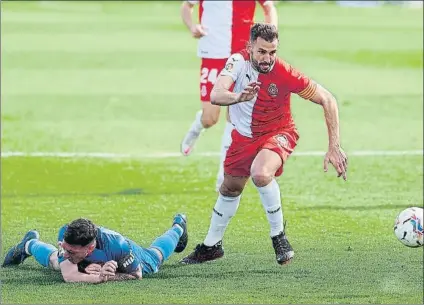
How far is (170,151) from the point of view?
543 inches

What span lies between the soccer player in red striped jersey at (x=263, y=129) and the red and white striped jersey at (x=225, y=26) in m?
2.73

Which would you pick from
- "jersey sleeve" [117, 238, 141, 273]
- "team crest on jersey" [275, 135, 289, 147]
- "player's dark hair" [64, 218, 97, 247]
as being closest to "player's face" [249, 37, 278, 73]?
"team crest on jersey" [275, 135, 289, 147]

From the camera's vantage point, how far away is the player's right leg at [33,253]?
853 centimetres

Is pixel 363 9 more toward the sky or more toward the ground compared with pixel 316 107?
more toward the ground

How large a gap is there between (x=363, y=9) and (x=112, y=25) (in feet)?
19.6

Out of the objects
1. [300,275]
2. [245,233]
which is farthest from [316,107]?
[300,275]

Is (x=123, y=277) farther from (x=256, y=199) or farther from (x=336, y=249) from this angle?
(x=256, y=199)

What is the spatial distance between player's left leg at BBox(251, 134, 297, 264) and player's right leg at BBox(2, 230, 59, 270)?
1.48 metres

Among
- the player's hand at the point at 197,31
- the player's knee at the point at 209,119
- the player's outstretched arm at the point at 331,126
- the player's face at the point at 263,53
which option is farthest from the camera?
the player's knee at the point at 209,119

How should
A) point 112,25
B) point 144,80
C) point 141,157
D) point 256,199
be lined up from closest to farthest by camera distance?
point 256,199
point 141,157
point 144,80
point 112,25

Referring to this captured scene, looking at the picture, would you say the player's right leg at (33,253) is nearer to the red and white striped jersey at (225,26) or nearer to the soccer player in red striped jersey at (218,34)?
the soccer player in red striped jersey at (218,34)

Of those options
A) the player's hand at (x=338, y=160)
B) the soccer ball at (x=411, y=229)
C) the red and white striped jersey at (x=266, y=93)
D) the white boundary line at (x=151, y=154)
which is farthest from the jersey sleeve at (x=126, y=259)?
the white boundary line at (x=151, y=154)

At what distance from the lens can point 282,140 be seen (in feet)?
29.1

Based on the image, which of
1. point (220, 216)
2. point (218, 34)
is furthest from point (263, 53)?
point (218, 34)
